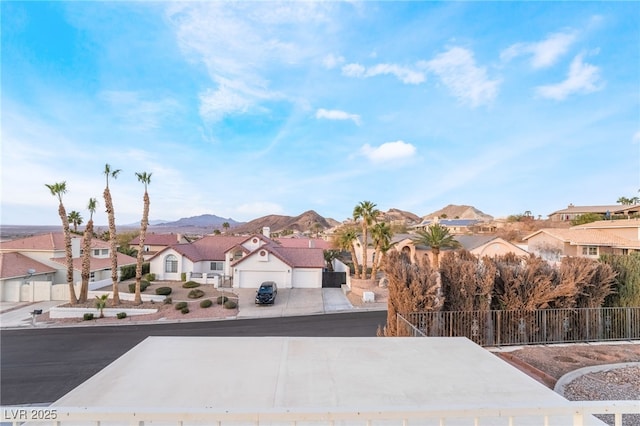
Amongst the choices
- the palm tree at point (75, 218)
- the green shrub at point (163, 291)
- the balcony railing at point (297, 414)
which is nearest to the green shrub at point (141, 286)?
the green shrub at point (163, 291)

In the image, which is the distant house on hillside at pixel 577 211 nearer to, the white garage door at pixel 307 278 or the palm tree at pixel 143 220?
the white garage door at pixel 307 278

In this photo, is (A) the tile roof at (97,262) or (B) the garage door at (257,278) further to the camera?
(B) the garage door at (257,278)

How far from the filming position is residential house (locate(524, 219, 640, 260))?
32.4 meters

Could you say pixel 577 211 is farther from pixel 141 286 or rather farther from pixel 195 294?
pixel 141 286

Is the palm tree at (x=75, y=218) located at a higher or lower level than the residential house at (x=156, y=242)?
higher

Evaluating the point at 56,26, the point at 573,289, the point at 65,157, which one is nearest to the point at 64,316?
the point at 65,157

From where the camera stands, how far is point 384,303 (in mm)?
25641

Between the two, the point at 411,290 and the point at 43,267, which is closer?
the point at 411,290

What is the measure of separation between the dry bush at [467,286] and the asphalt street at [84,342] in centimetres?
602

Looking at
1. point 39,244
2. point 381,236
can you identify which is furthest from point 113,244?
point 381,236

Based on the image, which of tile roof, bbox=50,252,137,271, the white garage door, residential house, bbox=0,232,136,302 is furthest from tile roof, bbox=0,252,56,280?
the white garage door

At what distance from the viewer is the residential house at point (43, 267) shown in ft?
82.8

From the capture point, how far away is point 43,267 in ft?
92.2

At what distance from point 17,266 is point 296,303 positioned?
25124 mm
